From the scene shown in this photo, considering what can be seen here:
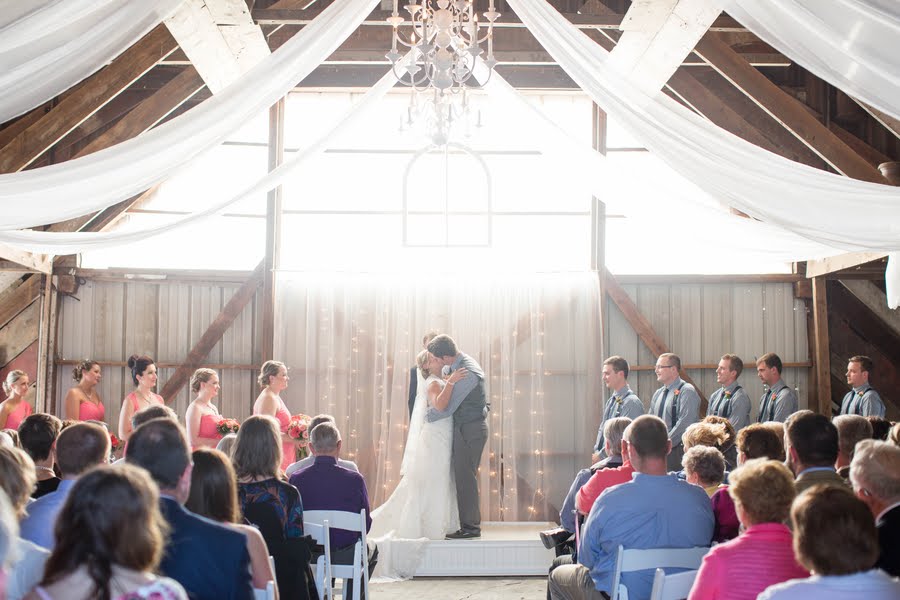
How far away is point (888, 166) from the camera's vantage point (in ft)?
18.9

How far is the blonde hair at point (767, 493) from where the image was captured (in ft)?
10.2

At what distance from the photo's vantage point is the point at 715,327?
9023 mm

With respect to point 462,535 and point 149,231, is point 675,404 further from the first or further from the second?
point 149,231

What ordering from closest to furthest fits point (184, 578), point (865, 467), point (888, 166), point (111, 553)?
point (111, 553), point (184, 578), point (865, 467), point (888, 166)

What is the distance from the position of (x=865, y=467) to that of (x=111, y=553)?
2.49 m

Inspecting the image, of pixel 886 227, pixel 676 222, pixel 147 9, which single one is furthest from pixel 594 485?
pixel 147 9

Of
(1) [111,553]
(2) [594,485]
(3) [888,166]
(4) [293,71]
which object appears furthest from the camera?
(3) [888,166]

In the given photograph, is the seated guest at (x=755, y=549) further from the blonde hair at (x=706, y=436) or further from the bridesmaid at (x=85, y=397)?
the bridesmaid at (x=85, y=397)

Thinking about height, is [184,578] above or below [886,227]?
below

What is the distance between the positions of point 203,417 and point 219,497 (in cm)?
405

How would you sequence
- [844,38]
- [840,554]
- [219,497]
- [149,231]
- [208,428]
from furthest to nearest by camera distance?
[208,428]
[149,231]
[844,38]
[219,497]
[840,554]

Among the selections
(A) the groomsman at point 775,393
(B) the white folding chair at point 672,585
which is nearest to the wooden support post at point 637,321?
(A) the groomsman at point 775,393

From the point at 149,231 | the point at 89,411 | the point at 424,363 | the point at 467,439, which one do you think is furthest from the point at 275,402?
the point at 149,231

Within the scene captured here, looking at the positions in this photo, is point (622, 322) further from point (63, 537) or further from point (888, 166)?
point (63, 537)
